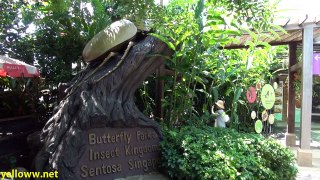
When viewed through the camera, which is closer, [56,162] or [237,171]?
[56,162]

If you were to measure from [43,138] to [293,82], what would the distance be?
25.0 feet

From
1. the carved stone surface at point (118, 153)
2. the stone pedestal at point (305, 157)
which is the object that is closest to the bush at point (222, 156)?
the carved stone surface at point (118, 153)

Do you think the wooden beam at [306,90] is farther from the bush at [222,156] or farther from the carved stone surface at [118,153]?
the carved stone surface at [118,153]

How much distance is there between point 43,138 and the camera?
4125 millimetres

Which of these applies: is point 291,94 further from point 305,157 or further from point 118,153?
point 118,153

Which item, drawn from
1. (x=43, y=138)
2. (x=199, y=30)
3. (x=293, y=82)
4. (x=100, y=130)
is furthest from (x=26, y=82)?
(x=293, y=82)

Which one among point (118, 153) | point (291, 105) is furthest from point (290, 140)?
point (118, 153)

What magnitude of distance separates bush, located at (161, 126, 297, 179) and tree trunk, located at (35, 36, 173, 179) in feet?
1.54

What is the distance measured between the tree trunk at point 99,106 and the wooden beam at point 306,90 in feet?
11.2

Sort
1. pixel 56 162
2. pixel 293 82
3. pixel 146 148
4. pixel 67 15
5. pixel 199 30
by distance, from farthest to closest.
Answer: pixel 293 82 < pixel 67 15 < pixel 199 30 < pixel 146 148 < pixel 56 162

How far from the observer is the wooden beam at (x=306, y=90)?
6812 mm

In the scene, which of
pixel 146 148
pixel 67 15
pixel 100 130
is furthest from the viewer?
pixel 67 15

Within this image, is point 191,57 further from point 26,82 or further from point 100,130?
point 26,82

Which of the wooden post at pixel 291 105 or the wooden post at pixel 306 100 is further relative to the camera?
the wooden post at pixel 291 105
